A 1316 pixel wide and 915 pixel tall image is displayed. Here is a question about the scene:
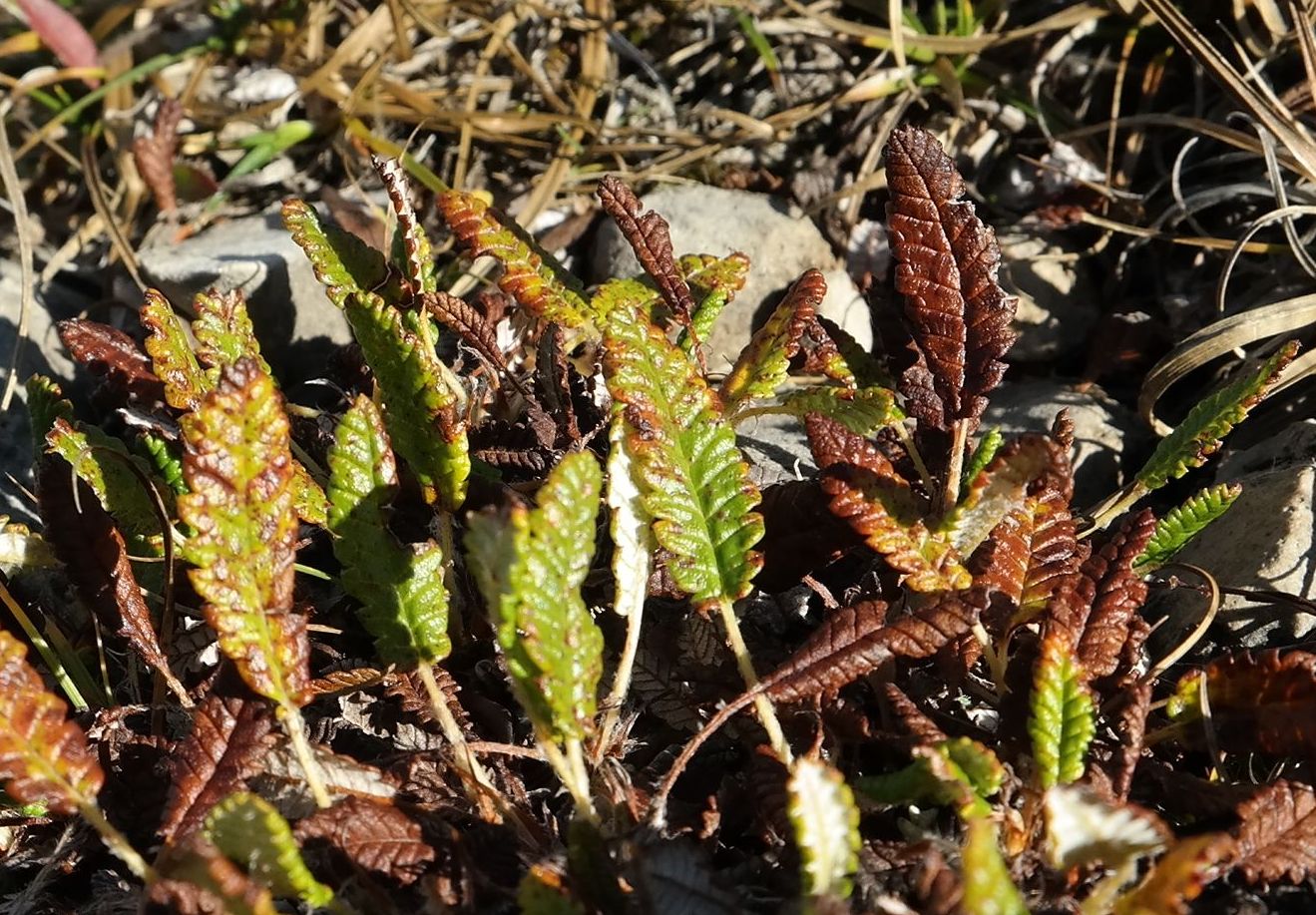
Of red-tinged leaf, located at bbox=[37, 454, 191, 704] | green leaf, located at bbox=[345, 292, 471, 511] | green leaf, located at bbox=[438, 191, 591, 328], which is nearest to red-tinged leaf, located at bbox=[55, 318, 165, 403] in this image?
red-tinged leaf, located at bbox=[37, 454, 191, 704]

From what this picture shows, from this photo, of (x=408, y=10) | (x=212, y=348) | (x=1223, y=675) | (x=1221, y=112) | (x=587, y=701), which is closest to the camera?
(x=587, y=701)

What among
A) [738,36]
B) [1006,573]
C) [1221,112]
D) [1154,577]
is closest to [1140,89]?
[1221,112]

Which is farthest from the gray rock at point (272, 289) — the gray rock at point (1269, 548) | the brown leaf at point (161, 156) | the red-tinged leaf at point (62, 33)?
the gray rock at point (1269, 548)

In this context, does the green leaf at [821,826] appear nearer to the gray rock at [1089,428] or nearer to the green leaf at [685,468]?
the green leaf at [685,468]

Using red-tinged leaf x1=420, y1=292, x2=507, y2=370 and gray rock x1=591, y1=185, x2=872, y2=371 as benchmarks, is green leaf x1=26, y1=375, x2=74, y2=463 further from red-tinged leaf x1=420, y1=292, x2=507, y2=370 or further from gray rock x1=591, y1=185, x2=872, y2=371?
gray rock x1=591, y1=185, x2=872, y2=371

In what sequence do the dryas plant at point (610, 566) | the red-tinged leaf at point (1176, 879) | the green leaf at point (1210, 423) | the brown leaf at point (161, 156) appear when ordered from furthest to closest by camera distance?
the brown leaf at point (161, 156) → the green leaf at point (1210, 423) → the dryas plant at point (610, 566) → the red-tinged leaf at point (1176, 879)

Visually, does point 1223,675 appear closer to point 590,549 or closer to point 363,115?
point 590,549
